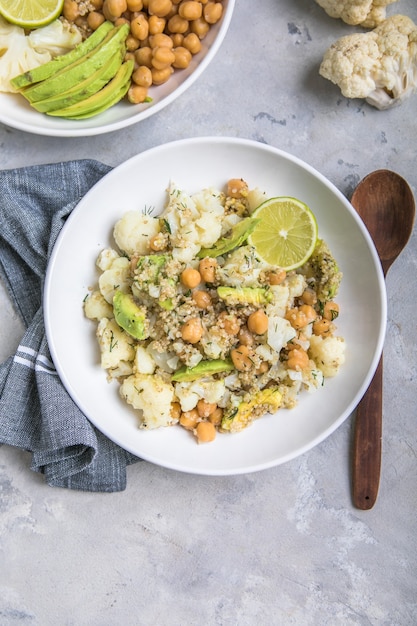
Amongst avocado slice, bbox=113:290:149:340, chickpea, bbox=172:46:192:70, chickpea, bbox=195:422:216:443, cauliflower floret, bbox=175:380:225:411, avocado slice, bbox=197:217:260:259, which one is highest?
chickpea, bbox=172:46:192:70

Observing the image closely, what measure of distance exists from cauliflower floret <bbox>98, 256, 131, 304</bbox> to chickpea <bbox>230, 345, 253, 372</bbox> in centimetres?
54

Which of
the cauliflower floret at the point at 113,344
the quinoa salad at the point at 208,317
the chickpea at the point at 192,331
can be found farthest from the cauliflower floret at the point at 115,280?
the chickpea at the point at 192,331

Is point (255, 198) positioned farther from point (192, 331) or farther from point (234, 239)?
point (192, 331)

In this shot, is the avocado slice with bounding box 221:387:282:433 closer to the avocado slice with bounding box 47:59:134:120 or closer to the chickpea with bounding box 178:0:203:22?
the avocado slice with bounding box 47:59:134:120

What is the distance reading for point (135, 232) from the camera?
254 centimetres

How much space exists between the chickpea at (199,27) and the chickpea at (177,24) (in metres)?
0.04

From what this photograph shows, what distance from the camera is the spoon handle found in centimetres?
280

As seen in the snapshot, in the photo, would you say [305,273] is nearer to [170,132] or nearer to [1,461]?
[170,132]

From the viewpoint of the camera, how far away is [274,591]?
2854mm

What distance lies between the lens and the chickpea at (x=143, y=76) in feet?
8.51

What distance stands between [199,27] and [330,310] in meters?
1.38

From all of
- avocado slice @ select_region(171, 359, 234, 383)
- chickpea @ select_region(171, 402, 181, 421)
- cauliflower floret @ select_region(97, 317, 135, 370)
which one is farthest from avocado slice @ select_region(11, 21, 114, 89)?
chickpea @ select_region(171, 402, 181, 421)

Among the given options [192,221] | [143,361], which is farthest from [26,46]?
[143,361]

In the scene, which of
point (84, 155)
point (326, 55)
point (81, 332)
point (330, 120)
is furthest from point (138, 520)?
point (326, 55)
